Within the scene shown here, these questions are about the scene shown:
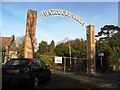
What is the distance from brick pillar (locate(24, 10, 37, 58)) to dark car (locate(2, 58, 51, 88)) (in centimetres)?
1181

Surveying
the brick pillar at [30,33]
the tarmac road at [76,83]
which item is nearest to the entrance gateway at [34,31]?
the brick pillar at [30,33]

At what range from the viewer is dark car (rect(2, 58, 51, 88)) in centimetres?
1192

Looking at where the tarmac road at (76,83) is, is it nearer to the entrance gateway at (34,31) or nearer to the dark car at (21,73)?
the dark car at (21,73)

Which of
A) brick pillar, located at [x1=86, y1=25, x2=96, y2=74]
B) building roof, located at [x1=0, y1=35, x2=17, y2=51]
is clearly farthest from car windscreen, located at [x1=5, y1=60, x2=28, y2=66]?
building roof, located at [x1=0, y1=35, x2=17, y2=51]

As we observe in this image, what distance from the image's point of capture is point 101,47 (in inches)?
1487

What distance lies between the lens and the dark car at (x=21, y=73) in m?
11.9

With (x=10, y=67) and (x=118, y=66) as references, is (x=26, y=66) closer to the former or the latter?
(x=10, y=67)

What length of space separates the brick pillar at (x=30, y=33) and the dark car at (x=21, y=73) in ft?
38.7

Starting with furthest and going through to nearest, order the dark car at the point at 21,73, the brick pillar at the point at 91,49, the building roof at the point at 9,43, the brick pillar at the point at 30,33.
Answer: the building roof at the point at 9,43, the brick pillar at the point at 91,49, the brick pillar at the point at 30,33, the dark car at the point at 21,73

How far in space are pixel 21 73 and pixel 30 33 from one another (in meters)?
13.6

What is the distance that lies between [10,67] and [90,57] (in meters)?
17.1

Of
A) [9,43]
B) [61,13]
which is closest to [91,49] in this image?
[61,13]

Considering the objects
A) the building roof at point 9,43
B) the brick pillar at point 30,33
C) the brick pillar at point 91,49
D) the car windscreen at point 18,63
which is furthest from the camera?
the building roof at point 9,43

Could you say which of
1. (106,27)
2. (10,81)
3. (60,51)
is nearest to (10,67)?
(10,81)
